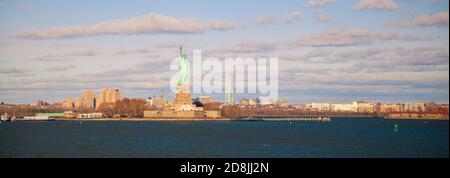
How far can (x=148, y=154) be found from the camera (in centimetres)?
5425

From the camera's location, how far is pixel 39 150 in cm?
5875

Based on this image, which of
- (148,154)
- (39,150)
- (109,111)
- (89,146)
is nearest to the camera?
(148,154)

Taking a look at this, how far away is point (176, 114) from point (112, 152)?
358 ft

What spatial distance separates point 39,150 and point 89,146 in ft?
19.0
